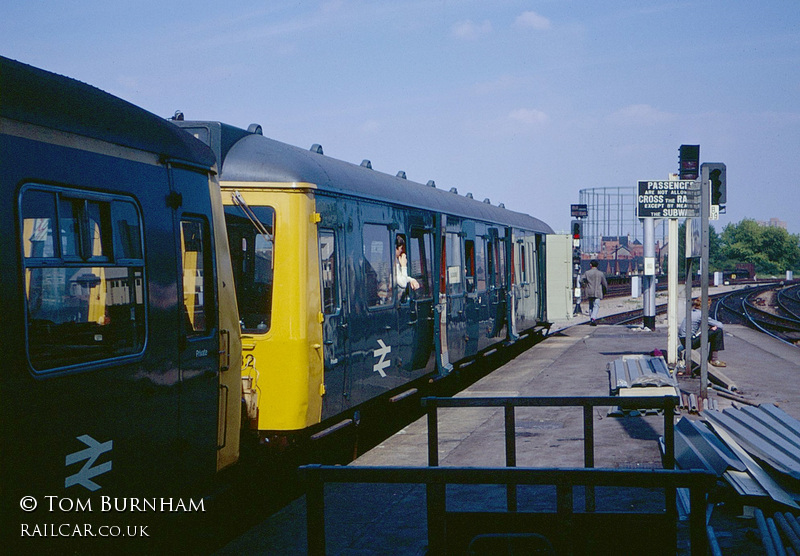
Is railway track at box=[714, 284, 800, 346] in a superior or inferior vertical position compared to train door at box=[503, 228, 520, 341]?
inferior

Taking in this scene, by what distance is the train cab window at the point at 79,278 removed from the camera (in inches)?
169

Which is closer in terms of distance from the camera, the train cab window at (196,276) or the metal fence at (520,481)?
the metal fence at (520,481)

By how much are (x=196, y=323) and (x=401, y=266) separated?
192 inches

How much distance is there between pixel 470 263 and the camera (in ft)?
47.9

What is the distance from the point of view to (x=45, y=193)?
4426 millimetres

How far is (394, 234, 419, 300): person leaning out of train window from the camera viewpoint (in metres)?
10.5

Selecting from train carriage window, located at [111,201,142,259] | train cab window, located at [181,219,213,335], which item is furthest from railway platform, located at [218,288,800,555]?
train carriage window, located at [111,201,142,259]

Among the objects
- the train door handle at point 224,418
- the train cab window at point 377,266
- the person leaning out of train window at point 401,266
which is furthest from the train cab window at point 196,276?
the person leaning out of train window at point 401,266

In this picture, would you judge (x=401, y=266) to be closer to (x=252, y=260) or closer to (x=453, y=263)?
(x=453, y=263)

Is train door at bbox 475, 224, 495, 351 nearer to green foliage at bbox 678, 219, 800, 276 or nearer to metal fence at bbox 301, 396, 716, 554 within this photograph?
metal fence at bbox 301, 396, 716, 554

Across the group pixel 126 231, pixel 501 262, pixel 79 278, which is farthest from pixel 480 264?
pixel 79 278

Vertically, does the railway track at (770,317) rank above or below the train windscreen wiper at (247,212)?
below

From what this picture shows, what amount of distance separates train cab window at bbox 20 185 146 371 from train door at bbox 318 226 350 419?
3.03m

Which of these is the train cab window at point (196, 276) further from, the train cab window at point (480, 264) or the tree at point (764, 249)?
the tree at point (764, 249)
